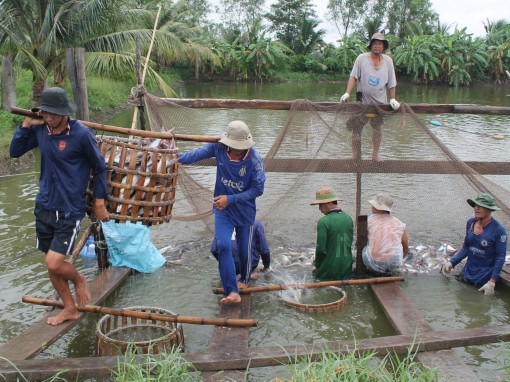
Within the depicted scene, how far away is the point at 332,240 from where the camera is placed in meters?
5.73

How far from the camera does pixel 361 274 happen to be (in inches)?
237

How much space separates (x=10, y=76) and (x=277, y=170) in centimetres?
950

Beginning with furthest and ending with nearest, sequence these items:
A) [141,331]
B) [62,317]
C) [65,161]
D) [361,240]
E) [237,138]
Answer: [361,240] → [237,138] → [141,331] → [62,317] → [65,161]

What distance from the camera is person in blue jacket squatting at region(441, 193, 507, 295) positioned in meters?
5.52

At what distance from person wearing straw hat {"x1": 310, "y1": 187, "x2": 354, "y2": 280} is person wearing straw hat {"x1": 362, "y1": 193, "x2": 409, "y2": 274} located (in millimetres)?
235

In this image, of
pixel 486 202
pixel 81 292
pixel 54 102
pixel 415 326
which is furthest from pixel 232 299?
pixel 486 202

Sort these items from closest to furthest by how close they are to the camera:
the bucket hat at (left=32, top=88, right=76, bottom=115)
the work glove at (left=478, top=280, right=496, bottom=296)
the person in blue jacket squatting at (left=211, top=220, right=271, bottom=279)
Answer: the bucket hat at (left=32, top=88, right=76, bottom=115), the work glove at (left=478, top=280, right=496, bottom=296), the person in blue jacket squatting at (left=211, top=220, right=271, bottom=279)

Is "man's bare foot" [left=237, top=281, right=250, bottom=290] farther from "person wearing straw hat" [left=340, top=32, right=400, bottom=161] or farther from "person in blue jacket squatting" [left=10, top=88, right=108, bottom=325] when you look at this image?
"person wearing straw hat" [left=340, top=32, right=400, bottom=161]

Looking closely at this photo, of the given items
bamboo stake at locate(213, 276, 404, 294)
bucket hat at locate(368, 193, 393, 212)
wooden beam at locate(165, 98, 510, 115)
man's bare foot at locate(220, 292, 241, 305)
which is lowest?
bamboo stake at locate(213, 276, 404, 294)

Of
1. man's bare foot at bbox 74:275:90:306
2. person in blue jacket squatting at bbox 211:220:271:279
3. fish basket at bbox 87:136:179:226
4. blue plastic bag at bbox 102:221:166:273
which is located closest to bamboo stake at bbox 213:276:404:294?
person in blue jacket squatting at bbox 211:220:271:279

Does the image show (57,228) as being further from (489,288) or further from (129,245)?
(489,288)

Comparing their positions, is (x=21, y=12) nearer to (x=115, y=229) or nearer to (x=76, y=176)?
(x=115, y=229)

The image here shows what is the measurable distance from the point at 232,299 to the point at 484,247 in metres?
2.62

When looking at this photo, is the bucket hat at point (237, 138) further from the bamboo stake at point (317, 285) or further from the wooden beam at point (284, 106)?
the wooden beam at point (284, 106)
